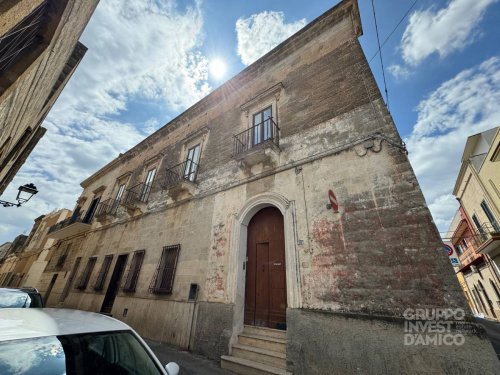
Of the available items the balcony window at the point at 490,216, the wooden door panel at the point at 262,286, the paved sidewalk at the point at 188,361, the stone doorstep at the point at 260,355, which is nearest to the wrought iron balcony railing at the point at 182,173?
the wooden door panel at the point at 262,286

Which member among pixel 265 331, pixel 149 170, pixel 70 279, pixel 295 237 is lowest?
pixel 265 331

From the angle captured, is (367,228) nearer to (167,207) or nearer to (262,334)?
(262,334)

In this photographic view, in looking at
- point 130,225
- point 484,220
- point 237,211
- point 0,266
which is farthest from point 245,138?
point 0,266

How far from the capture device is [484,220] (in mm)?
14250

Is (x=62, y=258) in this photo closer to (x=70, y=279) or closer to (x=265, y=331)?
(x=70, y=279)

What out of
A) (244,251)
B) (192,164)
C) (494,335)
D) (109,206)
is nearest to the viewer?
(244,251)

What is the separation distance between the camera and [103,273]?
10.5 metres

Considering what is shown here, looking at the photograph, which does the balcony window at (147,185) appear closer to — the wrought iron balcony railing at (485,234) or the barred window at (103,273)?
the barred window at (103,273)

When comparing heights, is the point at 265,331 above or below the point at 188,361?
above

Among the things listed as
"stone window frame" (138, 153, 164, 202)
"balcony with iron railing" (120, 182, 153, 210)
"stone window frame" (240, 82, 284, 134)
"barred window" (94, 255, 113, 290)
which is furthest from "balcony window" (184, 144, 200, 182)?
"barred window" (94, 255, 113, 290)

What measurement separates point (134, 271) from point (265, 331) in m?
6.55

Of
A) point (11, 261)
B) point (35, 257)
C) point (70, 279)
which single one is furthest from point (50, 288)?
point (11, 261)

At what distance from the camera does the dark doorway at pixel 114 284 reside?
953cm

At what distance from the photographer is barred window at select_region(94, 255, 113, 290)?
33.3 ft
